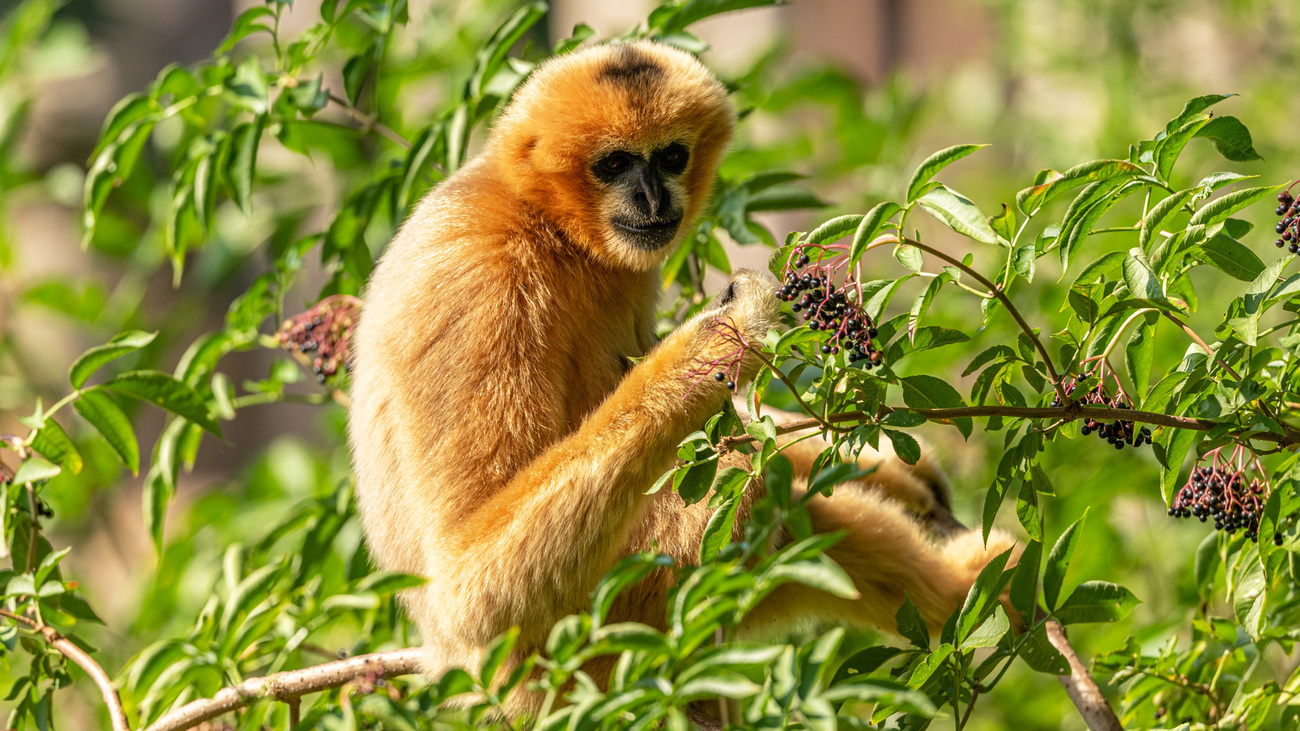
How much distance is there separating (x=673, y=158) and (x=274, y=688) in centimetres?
168

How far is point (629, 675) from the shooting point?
1.31m

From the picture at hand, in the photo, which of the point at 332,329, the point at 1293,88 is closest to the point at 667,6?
the point at 332,329

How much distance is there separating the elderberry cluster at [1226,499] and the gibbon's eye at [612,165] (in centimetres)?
163

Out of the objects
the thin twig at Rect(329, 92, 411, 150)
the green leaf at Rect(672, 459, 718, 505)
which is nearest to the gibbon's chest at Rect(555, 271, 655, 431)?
the thin twig at Rect(329, 92, 411, 150)

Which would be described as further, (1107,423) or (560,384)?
(560,384)

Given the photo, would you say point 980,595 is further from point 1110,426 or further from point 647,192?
point 647,192

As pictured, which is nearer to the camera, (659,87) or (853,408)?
(853,408)

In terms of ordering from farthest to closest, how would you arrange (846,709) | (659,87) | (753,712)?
(846,709)
(659,87)
(753,712)

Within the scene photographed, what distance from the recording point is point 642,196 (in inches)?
112

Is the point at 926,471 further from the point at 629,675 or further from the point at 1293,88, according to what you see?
the point at 1293,88

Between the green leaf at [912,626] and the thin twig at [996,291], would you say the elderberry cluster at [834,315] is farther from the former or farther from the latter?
the green leaf at [912,626]

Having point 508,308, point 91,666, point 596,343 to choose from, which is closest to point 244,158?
point 508,308

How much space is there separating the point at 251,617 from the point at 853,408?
129 cm

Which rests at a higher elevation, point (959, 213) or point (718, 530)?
point (959, 213)
